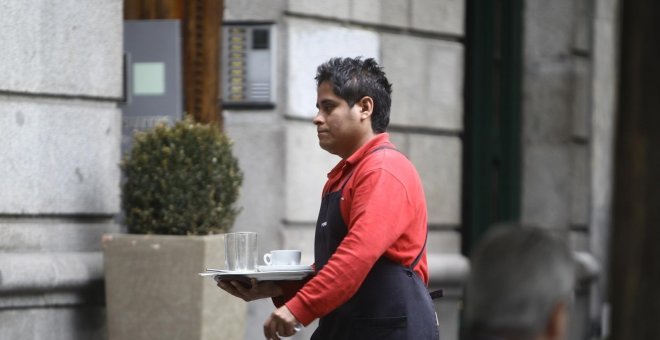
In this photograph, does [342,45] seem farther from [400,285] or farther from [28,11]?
[400,285]

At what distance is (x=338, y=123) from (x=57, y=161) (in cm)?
322

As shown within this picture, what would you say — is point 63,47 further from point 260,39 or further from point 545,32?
point 545,32

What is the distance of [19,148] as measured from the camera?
26.3 feet

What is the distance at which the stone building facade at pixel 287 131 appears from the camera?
803 centimetres

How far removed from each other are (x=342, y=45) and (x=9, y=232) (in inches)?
109

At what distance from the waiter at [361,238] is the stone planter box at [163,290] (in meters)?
2.37

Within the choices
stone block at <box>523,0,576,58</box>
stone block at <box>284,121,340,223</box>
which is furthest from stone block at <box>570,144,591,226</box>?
stone block at <box>284,121,340,223</box>

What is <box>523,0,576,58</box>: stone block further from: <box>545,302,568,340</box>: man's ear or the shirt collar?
<box>545,302,568,340</box>: man's ear

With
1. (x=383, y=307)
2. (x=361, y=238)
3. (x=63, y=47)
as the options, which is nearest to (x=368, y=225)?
(x=361, y=238)

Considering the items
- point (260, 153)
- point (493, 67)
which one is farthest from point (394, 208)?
point (493, 67)

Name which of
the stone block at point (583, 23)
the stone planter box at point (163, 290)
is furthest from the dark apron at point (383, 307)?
the stone block at point (583, 23)

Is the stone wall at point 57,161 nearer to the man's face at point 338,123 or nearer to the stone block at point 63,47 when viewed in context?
the stone block at point 63,47

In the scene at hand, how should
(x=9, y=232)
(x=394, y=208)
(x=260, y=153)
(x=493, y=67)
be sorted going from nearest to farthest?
(x=394, y=208) < (x=9, y=232) < (x=260, y=153) < (x=493, y=67)

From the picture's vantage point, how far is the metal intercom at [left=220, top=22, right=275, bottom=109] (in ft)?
30.5
